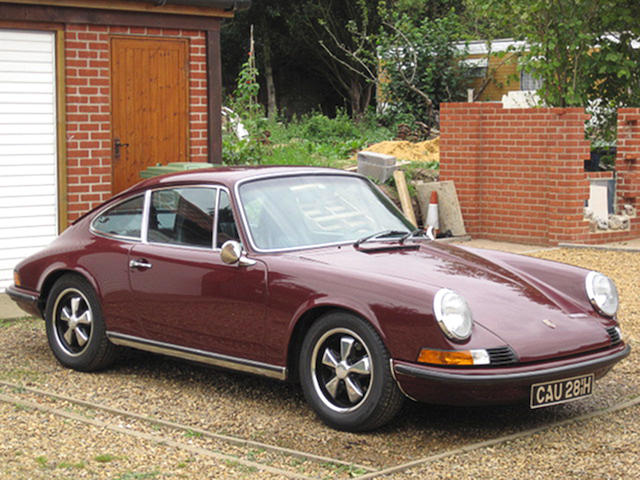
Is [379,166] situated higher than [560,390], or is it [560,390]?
[379,166]

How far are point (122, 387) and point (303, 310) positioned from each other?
1675 mm

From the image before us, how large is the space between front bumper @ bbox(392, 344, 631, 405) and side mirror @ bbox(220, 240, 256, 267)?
122 centimetres

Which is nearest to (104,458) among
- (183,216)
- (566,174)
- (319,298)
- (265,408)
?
(265,408)

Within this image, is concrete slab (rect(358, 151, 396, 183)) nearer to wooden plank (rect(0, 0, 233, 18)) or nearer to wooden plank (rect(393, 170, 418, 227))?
wooden plank (rect(393, 170, 418, 227))

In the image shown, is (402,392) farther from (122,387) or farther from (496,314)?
(122,387)

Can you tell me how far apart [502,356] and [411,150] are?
1553 cm

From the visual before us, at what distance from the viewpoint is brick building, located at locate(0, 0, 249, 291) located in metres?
10.3

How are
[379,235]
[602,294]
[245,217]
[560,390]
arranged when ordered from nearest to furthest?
[560,390] < [602,294] < [245,217] < [379,235]

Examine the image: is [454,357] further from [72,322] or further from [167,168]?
[167,168]

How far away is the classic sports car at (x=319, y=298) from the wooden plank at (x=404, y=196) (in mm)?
7827

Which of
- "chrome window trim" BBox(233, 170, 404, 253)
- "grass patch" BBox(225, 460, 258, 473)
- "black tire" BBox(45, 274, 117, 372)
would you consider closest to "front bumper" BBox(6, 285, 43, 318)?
"black tire" BBox(45, 274, 117, 372)

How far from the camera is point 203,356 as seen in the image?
6.24 meters

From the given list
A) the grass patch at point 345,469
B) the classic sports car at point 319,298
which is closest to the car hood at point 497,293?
the classic sports car at point 319,298

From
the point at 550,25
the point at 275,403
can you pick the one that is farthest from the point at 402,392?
the point at 550,25
